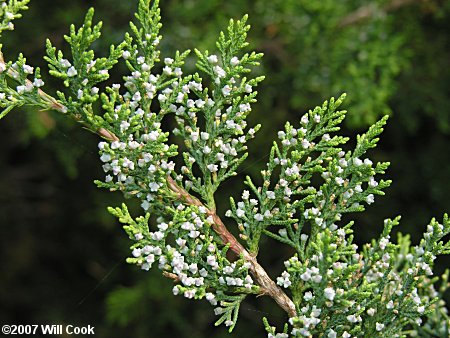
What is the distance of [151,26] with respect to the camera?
1.93 metres

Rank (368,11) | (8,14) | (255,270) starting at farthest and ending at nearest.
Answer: (368,11) → (255,270) → (8,14)

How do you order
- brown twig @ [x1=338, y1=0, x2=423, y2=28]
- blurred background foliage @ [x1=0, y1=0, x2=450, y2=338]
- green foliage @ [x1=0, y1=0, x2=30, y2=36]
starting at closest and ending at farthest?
green foliage @ [x1=0, y1=0, x2=30, y2=36] → blurred background foliage @ [x1=0, y1=0, x2=450, y2=338] → brown twig @ [x1=338, y1=0, x2=423, y2=28]

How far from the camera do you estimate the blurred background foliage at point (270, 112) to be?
3.62 metres

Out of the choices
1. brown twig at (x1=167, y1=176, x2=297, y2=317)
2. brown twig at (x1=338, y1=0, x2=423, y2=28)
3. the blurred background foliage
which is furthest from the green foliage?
brown twig at (x1=338, y1=0, x2=423, y2=28)

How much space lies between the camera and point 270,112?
4297 mm

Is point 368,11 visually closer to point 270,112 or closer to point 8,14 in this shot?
point 270,112

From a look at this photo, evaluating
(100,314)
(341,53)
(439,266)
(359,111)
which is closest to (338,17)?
(341,53)

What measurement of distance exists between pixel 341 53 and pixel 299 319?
216cm

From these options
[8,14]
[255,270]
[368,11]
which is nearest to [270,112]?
[368,11]

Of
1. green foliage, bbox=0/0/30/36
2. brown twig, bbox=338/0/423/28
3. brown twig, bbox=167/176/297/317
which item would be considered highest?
brown twig, bbox=338/0/423/28

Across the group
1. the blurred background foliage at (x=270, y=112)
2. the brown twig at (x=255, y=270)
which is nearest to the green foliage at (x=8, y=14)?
the brown twig at (x=255, y=270)

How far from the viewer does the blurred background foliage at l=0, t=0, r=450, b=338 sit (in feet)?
11.9

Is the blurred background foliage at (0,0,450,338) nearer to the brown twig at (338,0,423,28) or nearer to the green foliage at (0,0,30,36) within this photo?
the brown twig at (338,0,423,28)

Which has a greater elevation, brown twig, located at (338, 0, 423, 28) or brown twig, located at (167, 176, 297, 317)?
brown twig, located at (338, 0, 423, 28)
